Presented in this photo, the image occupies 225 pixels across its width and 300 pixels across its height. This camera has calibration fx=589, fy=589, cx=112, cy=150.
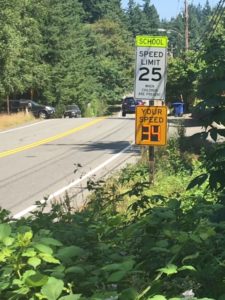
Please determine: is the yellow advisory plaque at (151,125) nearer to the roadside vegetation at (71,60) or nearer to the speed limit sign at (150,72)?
the speed limit sign at (150,72)

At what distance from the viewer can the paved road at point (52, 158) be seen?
45.5 feet

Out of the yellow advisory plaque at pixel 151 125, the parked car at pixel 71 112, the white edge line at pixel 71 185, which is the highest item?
the yellow advisory plaque at pixel 151 125

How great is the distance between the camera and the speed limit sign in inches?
435

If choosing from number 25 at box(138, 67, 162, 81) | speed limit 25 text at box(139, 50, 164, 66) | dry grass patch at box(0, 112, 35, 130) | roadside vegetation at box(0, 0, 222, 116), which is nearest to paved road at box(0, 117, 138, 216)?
number 25 at box(138, 67, 162, 81)

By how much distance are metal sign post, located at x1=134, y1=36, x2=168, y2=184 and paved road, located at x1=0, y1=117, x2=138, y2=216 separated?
161 centimetres

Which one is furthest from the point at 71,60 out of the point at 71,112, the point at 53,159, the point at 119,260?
the point at 119,260

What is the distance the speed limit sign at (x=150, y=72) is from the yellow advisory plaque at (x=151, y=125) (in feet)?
0.93

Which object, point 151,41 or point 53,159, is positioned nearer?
point 151,41

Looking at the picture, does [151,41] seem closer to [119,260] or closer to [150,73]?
[150,73]

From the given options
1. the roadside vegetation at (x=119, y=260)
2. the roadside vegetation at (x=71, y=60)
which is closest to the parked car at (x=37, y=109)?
the roadside vegetation at (x=71, y=60)

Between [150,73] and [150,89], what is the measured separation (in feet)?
0.99

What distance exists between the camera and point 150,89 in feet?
36.3

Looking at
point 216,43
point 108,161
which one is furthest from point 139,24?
point 216,43

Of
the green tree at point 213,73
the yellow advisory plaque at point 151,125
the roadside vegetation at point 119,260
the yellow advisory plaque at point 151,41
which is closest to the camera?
the roadside vegetation at point 119,260
